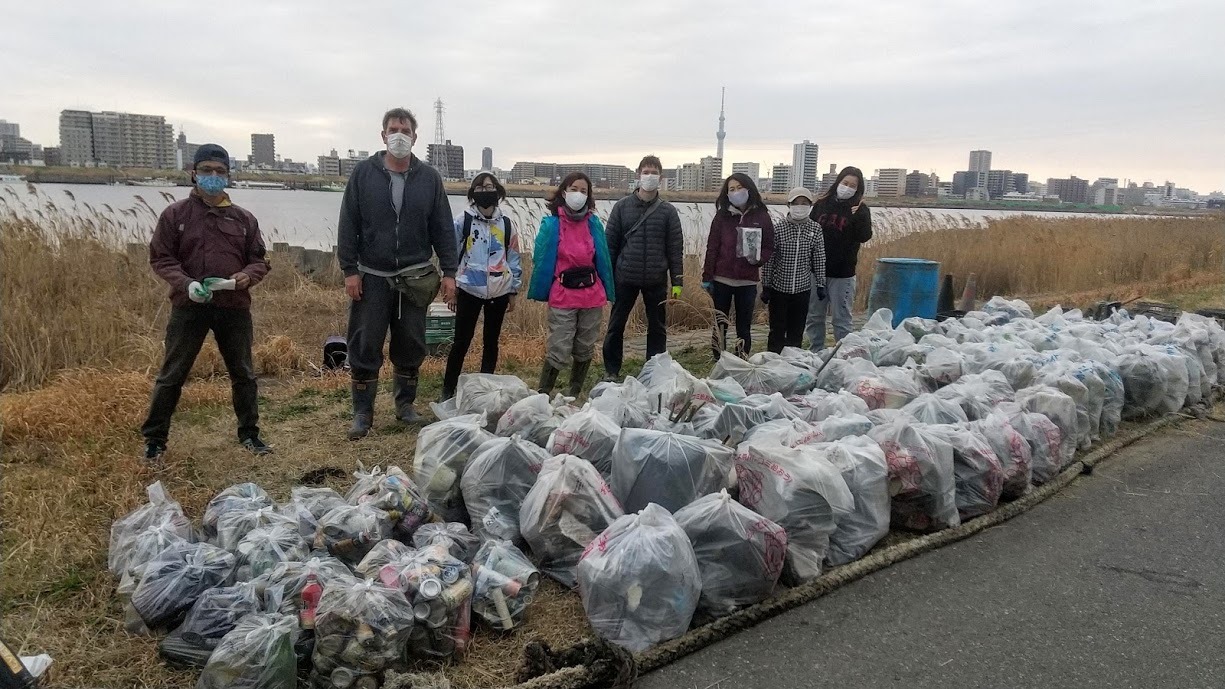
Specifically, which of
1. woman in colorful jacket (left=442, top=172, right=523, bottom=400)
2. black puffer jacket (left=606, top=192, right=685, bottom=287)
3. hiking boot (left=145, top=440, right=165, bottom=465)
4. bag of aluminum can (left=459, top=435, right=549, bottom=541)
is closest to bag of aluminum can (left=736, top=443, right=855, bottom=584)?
bag of aluminum can (left=459, top=435, right=549, bottom=541)

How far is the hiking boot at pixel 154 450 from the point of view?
4.33 metres

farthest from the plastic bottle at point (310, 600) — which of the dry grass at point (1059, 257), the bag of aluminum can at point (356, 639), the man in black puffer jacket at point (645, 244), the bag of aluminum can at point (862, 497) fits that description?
the dry grass at point (1059, 257)

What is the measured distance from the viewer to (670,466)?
11.5 feet

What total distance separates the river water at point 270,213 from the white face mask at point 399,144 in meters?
0.83

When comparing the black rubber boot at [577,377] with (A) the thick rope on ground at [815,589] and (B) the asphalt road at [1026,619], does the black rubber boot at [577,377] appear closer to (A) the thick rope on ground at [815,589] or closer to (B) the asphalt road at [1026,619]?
(A) the thick rope on ground at [815,589]

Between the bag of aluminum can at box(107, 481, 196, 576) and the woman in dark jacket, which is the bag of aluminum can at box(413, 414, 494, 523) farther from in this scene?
the woman in dark jacket

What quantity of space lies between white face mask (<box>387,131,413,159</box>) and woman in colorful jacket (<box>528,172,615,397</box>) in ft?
3.76

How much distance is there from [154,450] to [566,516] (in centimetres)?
253

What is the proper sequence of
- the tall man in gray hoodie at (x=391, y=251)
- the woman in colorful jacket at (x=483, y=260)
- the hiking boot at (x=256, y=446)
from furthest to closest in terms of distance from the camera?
1. the woman in colorful jacket at (x=483, y=260)
2. the tall man in gray hoodie at (x=391, y=251)
3. the hiking boot at (x=256, y=446)

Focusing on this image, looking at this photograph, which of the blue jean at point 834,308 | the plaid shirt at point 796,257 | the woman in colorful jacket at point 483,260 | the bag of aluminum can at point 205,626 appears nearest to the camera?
the bag of aluminum can at point 205,626

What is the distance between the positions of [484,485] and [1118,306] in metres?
8.33

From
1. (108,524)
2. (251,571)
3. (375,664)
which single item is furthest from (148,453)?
(375,664)

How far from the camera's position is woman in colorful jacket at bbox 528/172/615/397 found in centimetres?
568

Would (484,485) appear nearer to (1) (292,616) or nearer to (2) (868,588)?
(1) (292,616)
